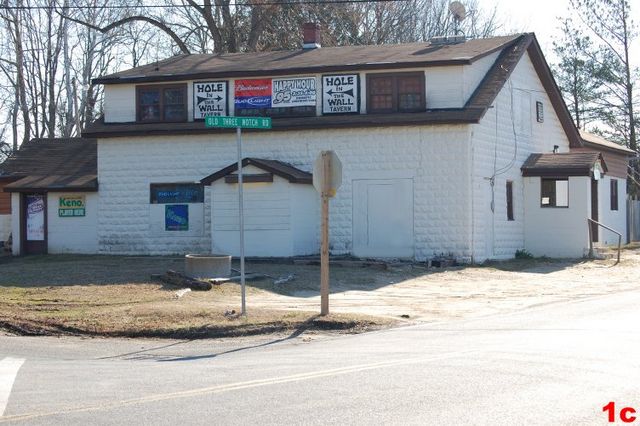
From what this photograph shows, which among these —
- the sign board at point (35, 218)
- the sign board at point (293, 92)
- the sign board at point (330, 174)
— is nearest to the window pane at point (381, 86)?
the sign board at point (293, 92)

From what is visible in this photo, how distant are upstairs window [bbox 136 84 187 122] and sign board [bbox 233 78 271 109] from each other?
1824 millimetres

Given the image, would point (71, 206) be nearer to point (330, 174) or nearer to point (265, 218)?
point (265, 218)

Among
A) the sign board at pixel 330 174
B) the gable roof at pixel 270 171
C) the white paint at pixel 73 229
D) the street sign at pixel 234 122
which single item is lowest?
the white paint at pixel 73 229

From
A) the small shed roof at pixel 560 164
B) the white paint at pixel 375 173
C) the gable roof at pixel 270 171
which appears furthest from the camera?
the small shed roof at pixel 560 164

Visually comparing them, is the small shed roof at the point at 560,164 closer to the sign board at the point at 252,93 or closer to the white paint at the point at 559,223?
the white paint at the point at 559,223

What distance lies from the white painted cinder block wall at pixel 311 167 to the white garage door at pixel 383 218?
21 cm

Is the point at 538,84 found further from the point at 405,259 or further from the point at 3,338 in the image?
the point at 3,338

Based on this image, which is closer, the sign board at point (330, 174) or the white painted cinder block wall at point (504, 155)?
the sign board at point (330, 174)

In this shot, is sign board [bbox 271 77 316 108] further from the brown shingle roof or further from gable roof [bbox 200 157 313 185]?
gable roof [bbox 200 157 313 185]

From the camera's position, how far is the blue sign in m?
29.6

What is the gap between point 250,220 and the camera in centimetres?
2728

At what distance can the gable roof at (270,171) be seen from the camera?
87.4 ft

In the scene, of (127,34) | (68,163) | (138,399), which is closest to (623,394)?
(138,399)

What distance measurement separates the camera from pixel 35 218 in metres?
31.1
